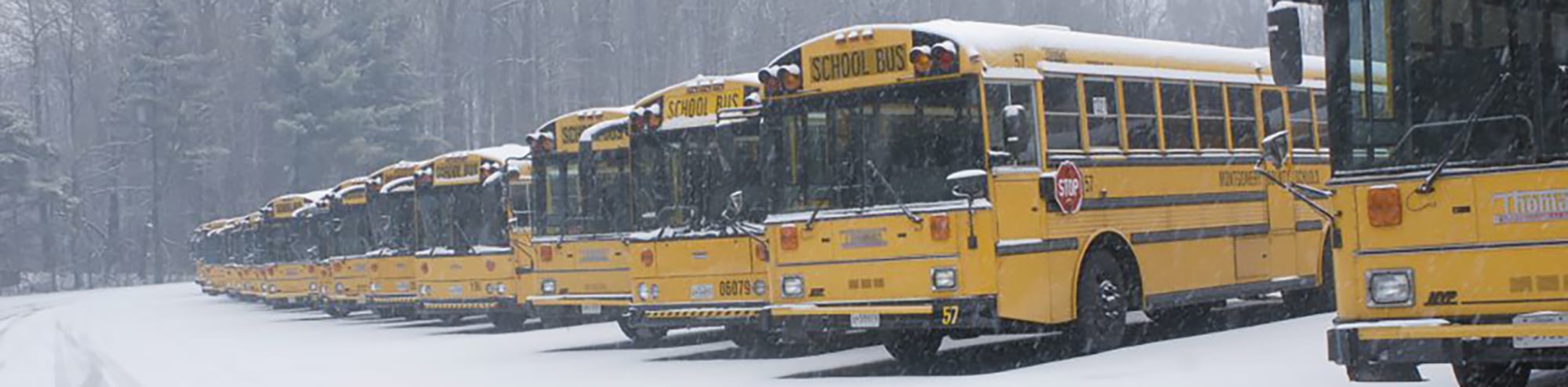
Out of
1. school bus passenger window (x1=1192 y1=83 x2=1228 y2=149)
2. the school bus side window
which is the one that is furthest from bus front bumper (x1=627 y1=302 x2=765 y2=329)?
the school bus side window

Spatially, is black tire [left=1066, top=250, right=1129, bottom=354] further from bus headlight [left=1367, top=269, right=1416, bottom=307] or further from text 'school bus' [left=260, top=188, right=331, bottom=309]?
text 'school bus' [left=260, top=188, right=331, bottom=309]

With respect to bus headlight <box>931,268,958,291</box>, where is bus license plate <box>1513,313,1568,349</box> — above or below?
below

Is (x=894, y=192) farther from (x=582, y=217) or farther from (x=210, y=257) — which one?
(x=210, y=257)

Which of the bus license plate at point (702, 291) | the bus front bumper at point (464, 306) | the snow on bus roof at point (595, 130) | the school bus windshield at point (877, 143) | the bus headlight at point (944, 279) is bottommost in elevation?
the bus front bumper at point (464, 306)

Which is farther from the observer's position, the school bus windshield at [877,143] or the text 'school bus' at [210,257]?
the text 'school bus' at [210,257]

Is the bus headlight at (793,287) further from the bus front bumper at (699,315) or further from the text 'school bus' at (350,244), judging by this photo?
the text 'school bus' at (350,244)

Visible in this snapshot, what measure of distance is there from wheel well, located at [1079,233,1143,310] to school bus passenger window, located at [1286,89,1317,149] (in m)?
3.07

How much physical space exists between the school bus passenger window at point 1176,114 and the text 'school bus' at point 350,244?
1682cm

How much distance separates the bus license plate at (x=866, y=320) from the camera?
575 inches

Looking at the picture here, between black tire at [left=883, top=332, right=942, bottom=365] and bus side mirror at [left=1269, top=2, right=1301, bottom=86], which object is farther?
black tire at [left=883, top=332, right=942, bottom=365]

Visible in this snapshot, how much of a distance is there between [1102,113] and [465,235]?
1274 centimetres

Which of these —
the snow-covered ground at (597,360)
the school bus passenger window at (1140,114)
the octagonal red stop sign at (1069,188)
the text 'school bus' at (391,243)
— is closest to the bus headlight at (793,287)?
the snow-covered ground at (597,360)

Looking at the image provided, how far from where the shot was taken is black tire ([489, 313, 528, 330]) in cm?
2722

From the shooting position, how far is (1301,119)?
60.5ft
